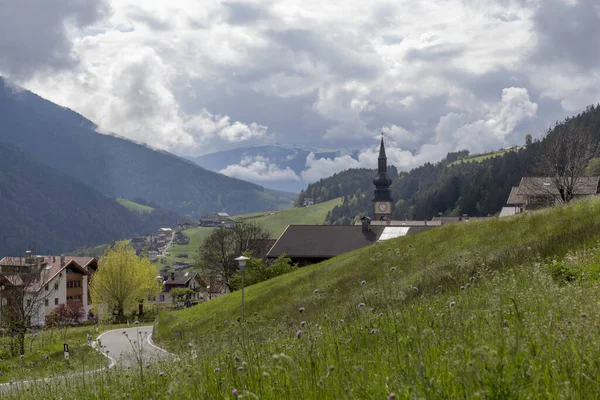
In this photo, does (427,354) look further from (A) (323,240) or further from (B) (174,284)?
(B) (174,284)

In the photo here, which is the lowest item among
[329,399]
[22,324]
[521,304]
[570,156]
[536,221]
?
[22,324]

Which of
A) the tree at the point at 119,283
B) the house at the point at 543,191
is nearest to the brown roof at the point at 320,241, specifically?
the house at the point at 543,191

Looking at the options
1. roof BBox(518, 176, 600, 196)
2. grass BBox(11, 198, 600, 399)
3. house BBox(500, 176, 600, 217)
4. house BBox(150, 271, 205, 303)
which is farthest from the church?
house BBox(150, 271, 205, 303)

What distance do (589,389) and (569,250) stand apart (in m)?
11.9

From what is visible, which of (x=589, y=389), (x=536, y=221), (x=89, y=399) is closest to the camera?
(x=589, y=389)

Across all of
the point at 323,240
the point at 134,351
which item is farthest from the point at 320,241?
the point at 134,351

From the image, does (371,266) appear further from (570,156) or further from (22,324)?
(570,156)

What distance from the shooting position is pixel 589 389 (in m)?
4.52

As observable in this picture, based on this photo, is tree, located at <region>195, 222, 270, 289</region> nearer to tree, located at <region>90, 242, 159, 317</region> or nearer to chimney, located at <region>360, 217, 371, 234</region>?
tree, located at <region>90, 242, 159, 317</region>

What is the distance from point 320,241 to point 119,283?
30.9 metres

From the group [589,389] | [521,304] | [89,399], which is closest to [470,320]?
[521,304]

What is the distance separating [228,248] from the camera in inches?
3310

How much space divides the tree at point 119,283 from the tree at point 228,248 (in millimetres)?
9588

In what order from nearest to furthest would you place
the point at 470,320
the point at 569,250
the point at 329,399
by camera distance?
the point at 329,399 → the point at 470,320 → the point at 569,250
